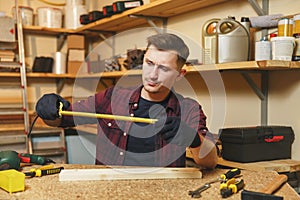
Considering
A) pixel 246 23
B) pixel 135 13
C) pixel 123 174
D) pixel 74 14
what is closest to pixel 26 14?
pixel 74 14

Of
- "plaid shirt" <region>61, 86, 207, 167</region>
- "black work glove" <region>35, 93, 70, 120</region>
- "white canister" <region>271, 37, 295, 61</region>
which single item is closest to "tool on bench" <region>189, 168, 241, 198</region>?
"plaid shirt" <region>61, 86, 207, 167</region>

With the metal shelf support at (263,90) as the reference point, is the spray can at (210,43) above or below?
above

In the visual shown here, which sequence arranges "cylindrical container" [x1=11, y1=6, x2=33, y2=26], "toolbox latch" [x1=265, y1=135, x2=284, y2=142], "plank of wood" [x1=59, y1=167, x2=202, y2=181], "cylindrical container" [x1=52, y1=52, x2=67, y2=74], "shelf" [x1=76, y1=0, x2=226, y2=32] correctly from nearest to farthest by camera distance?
"plank of wood" [x1=59, y1=167, x2=202, y2=181], "toolbox latch" [x1=265, y1=135, x2=284, y2=142], "shelf" [x1=76, y1=0, x2=226, y2=32], "cylindrical container" [x1=11, y1=6, x2=33, y2=26], "cylindrical container" [x1=52, y1=52, x2=67, y2=74]

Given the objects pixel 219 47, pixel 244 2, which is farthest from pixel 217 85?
pixel 244 2

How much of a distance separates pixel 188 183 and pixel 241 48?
867mm

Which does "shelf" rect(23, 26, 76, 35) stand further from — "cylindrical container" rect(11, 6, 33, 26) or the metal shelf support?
the metal shelf support

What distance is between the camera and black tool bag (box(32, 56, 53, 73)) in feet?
9.95

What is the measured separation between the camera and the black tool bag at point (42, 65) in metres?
3.03

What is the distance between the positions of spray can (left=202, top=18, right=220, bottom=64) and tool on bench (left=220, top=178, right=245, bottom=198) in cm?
84

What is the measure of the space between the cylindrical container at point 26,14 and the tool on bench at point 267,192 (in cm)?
260

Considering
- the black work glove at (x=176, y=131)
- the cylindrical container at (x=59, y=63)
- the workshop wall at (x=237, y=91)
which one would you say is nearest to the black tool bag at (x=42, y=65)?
the cylindrical container at (x=59, y=63)

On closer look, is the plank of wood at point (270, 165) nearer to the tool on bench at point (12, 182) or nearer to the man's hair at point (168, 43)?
the man's hair at point (168, 43)

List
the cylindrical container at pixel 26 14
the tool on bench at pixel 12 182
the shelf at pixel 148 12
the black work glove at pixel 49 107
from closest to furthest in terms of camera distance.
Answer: the tool on bench at pixel 12 182, the black work glove at pixel 49 107, the shelf at pixel 148 12, the cylindrical container at pixel 26 14

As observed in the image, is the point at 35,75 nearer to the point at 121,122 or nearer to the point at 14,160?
the point at 121,122
